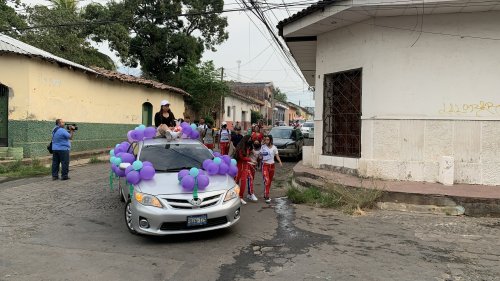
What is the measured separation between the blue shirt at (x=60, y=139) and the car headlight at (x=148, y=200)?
635 cm

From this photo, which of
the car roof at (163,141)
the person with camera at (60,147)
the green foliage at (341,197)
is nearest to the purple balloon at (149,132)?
the car roof at (163,141)

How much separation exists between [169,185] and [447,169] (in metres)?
5.88

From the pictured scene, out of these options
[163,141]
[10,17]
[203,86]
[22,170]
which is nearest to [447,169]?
[163,141]

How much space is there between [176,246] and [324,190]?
3.96 m

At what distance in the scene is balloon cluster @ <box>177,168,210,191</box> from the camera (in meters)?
5.83

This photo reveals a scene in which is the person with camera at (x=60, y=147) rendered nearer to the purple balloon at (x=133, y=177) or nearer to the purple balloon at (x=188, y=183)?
the purple balloon at (x=133, y=177)

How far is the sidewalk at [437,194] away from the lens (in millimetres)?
7457

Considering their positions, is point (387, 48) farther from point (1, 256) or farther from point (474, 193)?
point (1, 256)

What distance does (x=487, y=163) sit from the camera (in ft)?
28.4

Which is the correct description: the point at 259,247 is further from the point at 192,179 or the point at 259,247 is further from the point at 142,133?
the point at 142,133

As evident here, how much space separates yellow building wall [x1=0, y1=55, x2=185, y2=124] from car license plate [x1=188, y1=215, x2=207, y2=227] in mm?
10281

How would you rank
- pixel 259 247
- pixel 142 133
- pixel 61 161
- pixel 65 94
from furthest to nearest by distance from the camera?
pixel 65 94 → pixel 61 161 → pixel 142 133 → pixel 259 247

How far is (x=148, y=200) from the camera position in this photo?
5734 millimetres

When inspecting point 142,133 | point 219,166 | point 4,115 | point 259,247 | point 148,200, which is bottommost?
point 259,247
